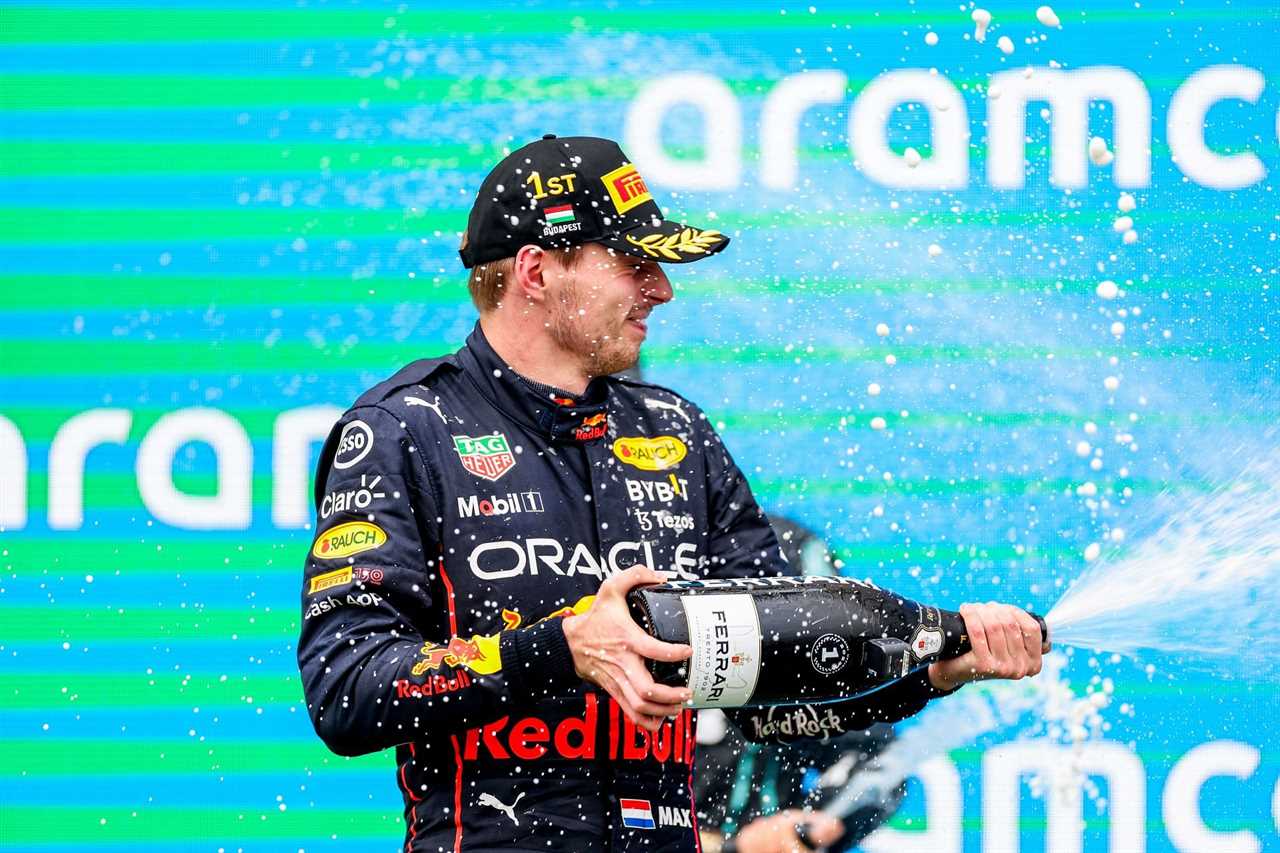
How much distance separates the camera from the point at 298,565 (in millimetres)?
4113

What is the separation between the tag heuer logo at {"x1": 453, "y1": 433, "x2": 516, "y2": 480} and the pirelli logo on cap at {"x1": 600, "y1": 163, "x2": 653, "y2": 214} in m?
0.44

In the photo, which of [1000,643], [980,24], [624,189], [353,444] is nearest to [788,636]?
[1000,643]

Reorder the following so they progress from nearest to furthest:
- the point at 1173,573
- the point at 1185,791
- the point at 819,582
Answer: the point at 819,582
the point at 1173,573
the point at 1185,791

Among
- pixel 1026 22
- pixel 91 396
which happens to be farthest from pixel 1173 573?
pixel 91 396

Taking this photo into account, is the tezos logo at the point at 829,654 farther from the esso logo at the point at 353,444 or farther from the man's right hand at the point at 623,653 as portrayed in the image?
the esso logo at the point at 353,444

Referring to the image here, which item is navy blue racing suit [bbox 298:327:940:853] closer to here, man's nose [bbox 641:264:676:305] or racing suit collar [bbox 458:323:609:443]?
racing suit collar [bbox 458:323:609:443]

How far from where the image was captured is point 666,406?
2852mm

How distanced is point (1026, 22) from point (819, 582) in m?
2.13

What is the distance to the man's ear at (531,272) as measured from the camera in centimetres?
271

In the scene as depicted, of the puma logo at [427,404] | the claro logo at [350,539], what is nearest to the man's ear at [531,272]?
the puma logo at [427,404]

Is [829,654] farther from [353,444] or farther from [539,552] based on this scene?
[353,444]

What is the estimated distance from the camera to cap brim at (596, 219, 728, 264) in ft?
8.70

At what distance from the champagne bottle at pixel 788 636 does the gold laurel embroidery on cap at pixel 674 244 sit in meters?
0.53

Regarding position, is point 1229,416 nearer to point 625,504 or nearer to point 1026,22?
point 1026,22
